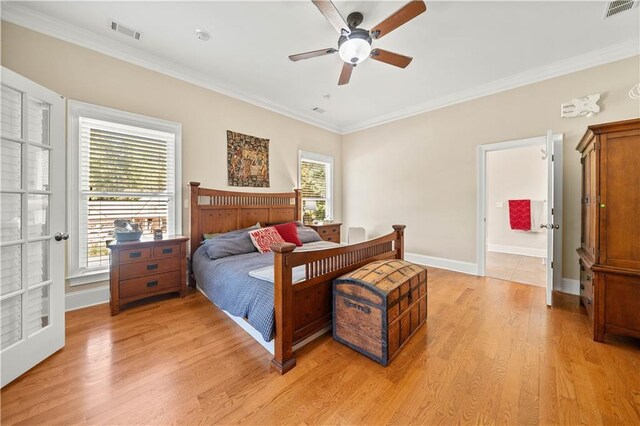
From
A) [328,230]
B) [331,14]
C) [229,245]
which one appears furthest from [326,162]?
[331,14]

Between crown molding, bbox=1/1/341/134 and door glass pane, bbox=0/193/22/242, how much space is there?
196cm

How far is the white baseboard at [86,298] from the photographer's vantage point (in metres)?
2.69

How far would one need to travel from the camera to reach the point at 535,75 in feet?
11.3

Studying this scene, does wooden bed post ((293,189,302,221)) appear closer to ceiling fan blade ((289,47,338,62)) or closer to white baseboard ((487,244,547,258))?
ceiling fan blade ((289,47,338,62))

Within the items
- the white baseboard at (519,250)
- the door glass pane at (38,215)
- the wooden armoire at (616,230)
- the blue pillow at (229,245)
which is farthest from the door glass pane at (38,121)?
the white baseboard at (519,250)

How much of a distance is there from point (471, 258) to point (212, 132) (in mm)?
4581

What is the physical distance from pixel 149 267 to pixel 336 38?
3.35 m

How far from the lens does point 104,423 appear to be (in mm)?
1348

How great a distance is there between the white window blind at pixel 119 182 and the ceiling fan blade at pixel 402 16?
9.30 ft

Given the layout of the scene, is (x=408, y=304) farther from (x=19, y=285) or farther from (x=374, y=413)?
(x=19, y=285)

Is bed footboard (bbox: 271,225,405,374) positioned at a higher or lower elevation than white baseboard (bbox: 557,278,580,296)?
higher

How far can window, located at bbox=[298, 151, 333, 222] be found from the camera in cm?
515

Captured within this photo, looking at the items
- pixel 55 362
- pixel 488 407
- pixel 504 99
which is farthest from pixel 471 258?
pixel 55 362

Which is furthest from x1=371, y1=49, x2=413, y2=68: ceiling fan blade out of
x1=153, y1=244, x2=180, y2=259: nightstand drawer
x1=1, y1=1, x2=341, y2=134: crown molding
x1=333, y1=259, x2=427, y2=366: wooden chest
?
x1=153, y1=244, x2=180, y2=259: nightstand drawer
